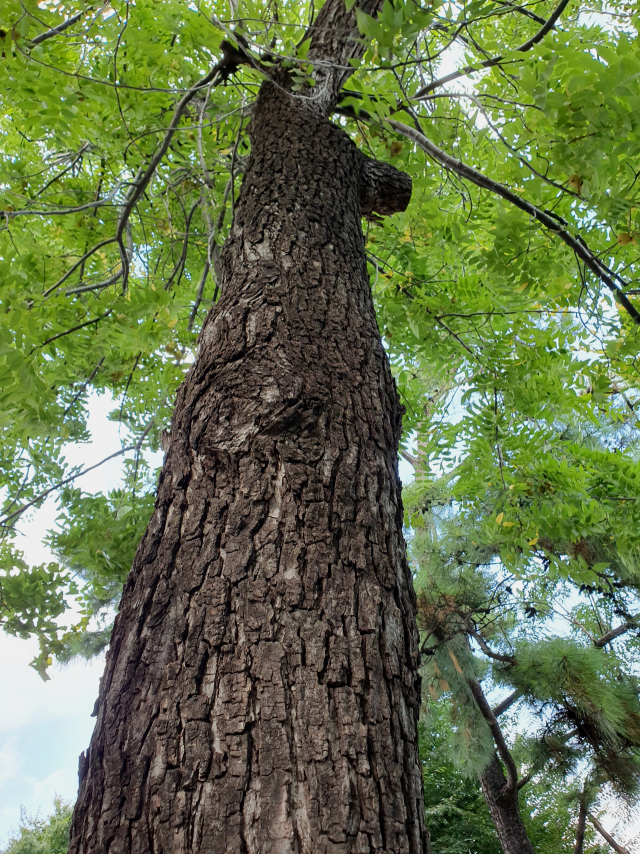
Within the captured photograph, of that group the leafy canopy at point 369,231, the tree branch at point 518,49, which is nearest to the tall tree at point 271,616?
the leafy canopy at point 369,231

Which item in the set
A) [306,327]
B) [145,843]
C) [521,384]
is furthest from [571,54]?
[145,843]

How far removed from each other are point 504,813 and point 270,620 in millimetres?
5449

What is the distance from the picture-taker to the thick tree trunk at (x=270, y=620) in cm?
69

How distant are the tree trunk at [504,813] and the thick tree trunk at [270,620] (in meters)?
5.17

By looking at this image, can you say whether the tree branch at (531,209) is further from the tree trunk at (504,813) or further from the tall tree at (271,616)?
the tree trunk at (504,813)

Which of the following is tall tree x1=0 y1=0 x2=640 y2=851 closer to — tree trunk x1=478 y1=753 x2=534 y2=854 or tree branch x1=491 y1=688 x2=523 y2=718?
tree branch x1=491 y1=688 x2=523 y2=718

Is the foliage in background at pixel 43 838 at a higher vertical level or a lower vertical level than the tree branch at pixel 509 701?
higher

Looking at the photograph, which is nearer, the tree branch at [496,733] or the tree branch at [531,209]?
the tree branch at [531,209]

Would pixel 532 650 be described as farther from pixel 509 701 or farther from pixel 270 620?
pixel 270 620

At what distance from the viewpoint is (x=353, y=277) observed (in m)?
1.53

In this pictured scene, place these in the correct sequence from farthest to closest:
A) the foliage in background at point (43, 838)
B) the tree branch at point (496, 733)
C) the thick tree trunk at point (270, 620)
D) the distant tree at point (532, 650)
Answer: the foliage in background at point (43, 838) → the tree branch at point (496, 733) → the distant tree at point (532, 650) → the thick tree trunk at point (270, 620)

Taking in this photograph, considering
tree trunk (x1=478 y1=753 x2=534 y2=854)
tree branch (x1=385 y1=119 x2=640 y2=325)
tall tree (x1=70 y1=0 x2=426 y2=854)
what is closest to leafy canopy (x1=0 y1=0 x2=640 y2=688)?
tree branch (x1=385 y1=119 x2=640 y2=325)

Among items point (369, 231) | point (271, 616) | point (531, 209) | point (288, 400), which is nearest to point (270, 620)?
point (271, 616)

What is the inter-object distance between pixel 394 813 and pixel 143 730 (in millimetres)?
370
